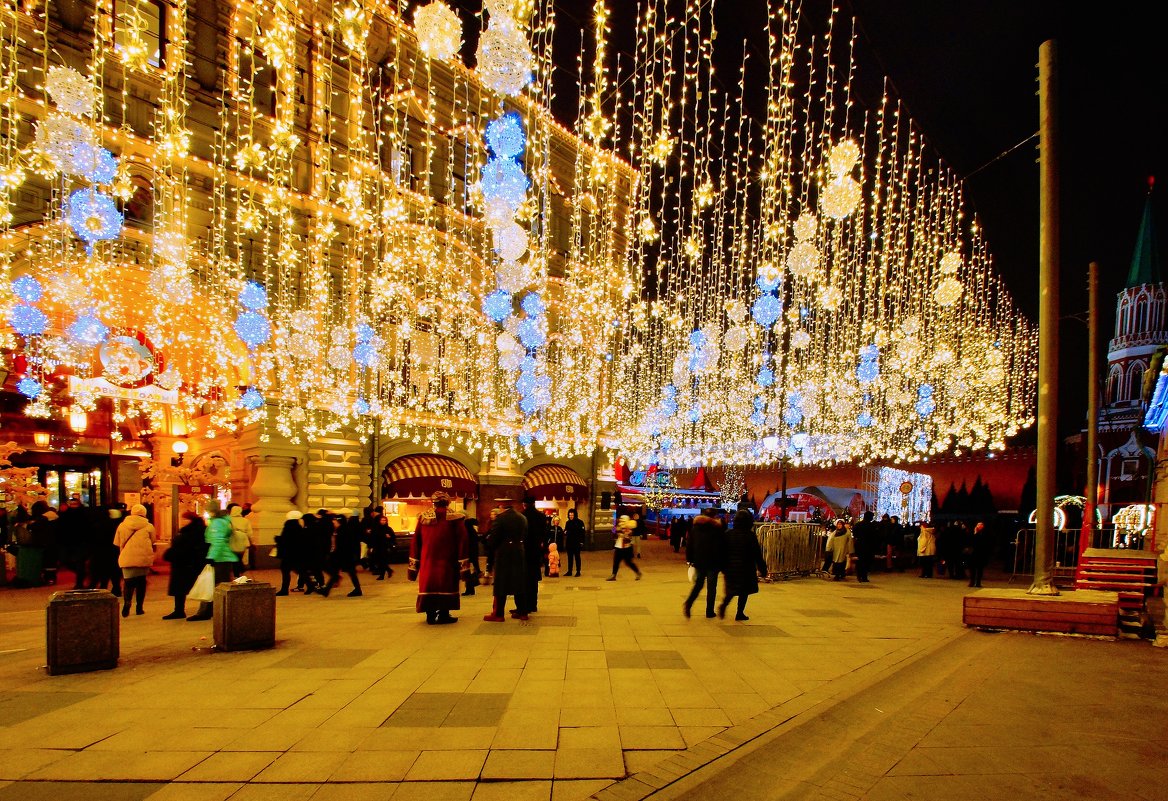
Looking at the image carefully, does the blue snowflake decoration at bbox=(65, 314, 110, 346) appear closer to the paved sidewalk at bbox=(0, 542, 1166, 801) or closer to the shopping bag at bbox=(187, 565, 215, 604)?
the paved sidewalk at bbox=(0, 542, 1166, 801)

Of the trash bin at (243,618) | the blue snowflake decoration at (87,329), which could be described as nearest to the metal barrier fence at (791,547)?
the trash bin at (243,618)

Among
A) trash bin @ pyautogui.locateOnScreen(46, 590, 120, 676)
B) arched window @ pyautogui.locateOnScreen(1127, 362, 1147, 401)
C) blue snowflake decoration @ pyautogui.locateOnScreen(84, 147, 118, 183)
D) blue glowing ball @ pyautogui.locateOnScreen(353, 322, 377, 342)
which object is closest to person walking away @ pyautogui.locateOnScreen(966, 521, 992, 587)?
blue glowing ball @ pyautogui.locateOnScreen(353, 322, 377, 342)

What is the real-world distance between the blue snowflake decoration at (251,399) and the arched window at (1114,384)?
71417 millimetres

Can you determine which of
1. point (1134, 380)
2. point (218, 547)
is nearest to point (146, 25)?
point (218, 547)

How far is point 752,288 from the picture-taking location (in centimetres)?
2511

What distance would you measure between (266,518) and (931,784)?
17.7m

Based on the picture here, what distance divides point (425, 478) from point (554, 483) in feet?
18.8

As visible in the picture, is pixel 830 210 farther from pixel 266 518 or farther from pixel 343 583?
pixel 266 518

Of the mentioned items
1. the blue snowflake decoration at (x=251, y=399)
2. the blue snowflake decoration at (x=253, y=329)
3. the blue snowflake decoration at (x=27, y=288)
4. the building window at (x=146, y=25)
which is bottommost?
Answer: the blue snowflake decoration at (x=251, y=399)

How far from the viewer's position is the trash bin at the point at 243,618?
7516 mm

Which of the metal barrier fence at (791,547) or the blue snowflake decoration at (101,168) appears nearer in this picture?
the blue snowflake decoration at (101,168)

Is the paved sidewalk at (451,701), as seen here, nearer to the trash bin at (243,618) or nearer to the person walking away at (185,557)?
the trash bin at (243,618)

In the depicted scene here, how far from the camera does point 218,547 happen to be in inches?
382

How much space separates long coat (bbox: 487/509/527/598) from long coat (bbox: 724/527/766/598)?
9.30ft
